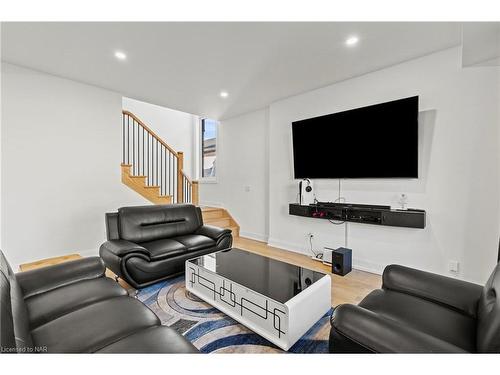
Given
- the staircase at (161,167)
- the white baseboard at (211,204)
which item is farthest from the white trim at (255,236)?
the white baseboard at (211,204)

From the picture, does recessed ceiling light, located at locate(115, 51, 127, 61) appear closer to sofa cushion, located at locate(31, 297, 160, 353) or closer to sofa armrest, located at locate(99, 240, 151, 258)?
sofa armrest, located at locate(99, 240, 151, 258)

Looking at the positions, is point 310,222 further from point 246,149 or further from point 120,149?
point 120,149

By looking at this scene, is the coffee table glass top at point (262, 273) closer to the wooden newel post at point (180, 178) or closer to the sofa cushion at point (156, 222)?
the sofa cushion at point (156, 222)

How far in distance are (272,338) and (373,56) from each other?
3.01m

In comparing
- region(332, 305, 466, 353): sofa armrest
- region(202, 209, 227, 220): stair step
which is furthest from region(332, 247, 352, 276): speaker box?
region(202, 209, 227, 220): stair step

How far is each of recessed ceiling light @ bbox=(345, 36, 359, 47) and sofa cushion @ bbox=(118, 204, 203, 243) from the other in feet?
9.47

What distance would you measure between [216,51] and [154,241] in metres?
2.37

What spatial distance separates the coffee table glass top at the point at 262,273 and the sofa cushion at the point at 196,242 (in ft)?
1.29

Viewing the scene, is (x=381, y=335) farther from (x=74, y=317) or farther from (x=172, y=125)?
(x=172, y=125)

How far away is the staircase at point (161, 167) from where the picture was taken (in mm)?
5109

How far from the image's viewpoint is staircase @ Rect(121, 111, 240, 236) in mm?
5109

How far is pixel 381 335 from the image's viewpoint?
3.16 feet

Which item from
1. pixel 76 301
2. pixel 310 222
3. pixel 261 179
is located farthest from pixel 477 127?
pixel 76 301

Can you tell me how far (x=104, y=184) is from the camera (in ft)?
12.3
